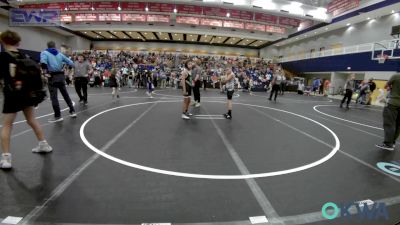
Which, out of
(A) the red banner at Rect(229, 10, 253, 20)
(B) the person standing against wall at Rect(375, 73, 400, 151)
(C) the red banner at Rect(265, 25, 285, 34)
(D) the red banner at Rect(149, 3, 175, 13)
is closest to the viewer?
(B) the person standing against wall at Rect(375, 73, 400, 151)

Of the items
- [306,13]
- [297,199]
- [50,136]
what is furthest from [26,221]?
[306,13]

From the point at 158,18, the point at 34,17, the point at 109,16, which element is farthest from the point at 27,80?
the point at 109,16

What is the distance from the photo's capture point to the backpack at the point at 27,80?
338cm

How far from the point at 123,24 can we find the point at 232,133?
32.0 meters

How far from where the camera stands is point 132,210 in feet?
8.25

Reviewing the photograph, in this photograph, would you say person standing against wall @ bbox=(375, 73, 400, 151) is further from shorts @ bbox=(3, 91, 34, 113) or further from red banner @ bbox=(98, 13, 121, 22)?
red banner @ bbox=(98, 13, 121, 22)

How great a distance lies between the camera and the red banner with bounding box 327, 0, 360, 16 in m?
18.8

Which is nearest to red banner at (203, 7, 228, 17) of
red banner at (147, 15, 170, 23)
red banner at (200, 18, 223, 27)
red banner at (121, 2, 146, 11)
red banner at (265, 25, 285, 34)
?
red banner at (200, 18, 223, 27)

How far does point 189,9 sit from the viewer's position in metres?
23.9

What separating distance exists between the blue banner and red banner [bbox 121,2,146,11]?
6.53m

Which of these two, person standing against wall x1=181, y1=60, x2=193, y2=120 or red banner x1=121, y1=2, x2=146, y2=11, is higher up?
red banner x1=121, y1=2, x2=146, y2=11

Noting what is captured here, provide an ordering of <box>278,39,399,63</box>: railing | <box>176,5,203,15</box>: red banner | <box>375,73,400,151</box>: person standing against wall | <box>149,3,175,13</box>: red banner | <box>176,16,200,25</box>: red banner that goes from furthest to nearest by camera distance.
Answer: <box>176,16,200,25</box>: red banner, <box>176,5,203,15</box>: red banner, <box>149,3,175,13</box>: red banner, <box>278,39,399,63</box>: railing, <box>375,73,400,151</box>: person standing against wall

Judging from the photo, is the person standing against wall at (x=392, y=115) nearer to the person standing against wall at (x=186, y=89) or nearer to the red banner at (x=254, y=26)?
the person standing against wall at (x=186, y=89)

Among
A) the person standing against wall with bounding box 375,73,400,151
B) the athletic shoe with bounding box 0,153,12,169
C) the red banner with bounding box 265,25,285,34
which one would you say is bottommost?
the athletic shoe with bounding box 0,153,12,169
